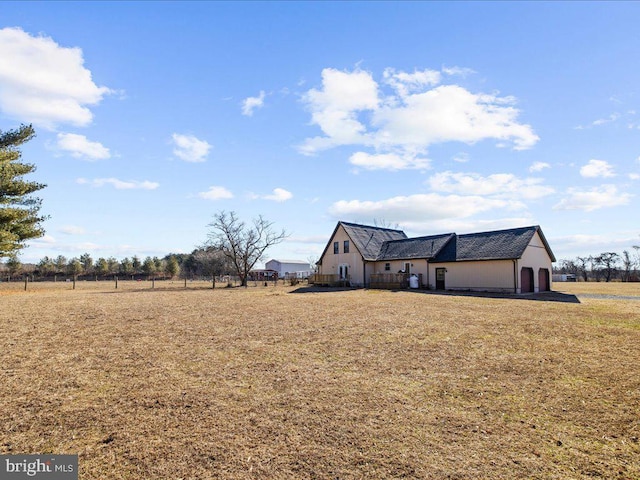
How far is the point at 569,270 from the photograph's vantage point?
68.0 m

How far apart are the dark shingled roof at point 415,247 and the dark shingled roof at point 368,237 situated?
2.90ft

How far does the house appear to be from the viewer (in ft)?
88.1

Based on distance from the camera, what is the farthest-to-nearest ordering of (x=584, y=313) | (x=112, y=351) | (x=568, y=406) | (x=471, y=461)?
(x=584, y=313) < (x=112, y=351) < (x=568, y=406) < (x=471, y=461)

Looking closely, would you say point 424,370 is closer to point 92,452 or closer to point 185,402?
point 185,402

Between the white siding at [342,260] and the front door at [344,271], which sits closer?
the white siding at [342,260]

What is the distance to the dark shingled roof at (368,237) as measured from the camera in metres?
35.9

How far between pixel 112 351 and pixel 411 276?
86.7 feet

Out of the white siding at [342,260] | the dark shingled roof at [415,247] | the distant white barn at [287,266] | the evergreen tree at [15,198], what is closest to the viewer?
the evergreen tree at [15,198]

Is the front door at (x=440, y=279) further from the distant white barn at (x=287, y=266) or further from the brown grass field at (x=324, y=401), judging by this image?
the distant white barn at (x=287, y=266)

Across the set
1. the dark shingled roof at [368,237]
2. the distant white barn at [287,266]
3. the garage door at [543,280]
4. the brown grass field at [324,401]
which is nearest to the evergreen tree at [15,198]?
the brown grass field at [324,401]

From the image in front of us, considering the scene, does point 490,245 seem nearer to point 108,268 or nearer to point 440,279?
point 440,279

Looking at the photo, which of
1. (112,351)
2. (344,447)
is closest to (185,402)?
(344,447)

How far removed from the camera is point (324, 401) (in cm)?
587

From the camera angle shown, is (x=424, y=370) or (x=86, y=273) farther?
(x=86, y=273)
